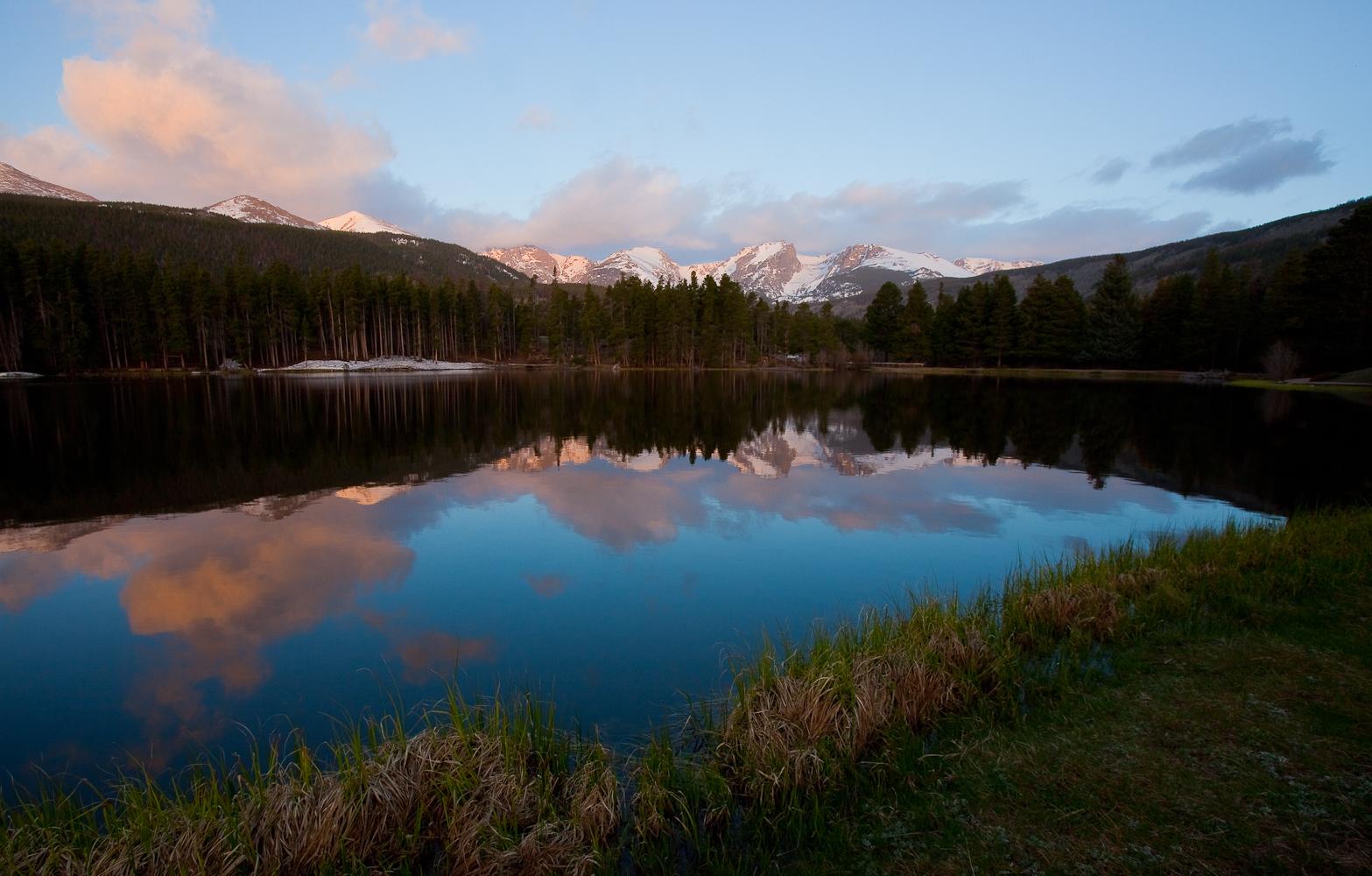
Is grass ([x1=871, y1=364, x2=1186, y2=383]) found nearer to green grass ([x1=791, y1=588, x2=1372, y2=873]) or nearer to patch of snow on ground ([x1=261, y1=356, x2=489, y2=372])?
patch of snow on ground ([x1=261, y1=356, x2=489, y2=372])

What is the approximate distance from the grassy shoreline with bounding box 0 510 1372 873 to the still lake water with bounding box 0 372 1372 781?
3.43ft

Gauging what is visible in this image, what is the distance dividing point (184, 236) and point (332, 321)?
326 feet

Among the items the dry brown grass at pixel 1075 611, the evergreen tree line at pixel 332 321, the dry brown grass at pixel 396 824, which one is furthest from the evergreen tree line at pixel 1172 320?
the dry brown grass at pixel 396 824

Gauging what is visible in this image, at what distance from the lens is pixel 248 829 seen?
3.53 meters

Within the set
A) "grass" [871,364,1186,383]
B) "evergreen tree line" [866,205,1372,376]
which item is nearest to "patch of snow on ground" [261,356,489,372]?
"grass" [871,364,1186,383]

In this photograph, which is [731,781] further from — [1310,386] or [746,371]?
[746,371]

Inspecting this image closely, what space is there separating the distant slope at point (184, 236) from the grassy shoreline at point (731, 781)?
109123mm

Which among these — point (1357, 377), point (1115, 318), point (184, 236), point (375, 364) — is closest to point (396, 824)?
point (1357, 377)

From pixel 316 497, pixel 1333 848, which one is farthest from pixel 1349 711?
pixel 316 497

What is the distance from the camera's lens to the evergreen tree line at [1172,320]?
1924 inches

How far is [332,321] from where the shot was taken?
279 ft

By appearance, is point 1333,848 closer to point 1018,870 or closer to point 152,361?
point 1018,870

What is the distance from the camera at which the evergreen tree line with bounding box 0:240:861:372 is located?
66.5 meters

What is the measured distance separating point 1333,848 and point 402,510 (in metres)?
12.9
